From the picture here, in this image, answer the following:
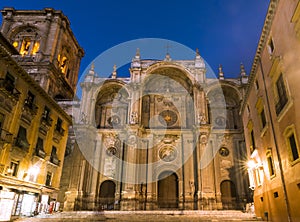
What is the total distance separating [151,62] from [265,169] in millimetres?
22119

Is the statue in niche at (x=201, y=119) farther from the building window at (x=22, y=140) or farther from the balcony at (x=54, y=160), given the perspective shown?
the building window at (x=22, y=140)

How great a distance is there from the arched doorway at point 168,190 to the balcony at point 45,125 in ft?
41.7

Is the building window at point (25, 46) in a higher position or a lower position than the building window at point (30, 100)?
higher

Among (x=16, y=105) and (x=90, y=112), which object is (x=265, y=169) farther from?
(x=90, y=112)

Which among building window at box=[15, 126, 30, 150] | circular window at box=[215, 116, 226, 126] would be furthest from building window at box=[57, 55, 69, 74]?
circular window at box=[215, 116, 226, 126]

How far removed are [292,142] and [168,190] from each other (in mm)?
17349

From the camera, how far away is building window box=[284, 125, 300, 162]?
9.47 m

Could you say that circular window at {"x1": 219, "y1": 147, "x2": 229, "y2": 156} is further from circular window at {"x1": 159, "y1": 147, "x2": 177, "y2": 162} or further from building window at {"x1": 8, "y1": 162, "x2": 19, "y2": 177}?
building window at {"x1": 8, "y1": 162, "x2": 19, "y2": 177}

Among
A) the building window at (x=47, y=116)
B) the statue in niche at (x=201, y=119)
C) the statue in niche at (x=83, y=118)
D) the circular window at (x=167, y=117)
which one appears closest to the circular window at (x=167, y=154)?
the circular window at (x=167, y=117)

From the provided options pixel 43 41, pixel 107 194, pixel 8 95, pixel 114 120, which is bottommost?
pixel 107 194

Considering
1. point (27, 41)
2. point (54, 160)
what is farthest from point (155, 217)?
point (27, 41)

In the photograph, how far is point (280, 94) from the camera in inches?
435

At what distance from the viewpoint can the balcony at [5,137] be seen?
14273mm

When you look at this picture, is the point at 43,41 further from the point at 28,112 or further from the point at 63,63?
the point at 28,112
